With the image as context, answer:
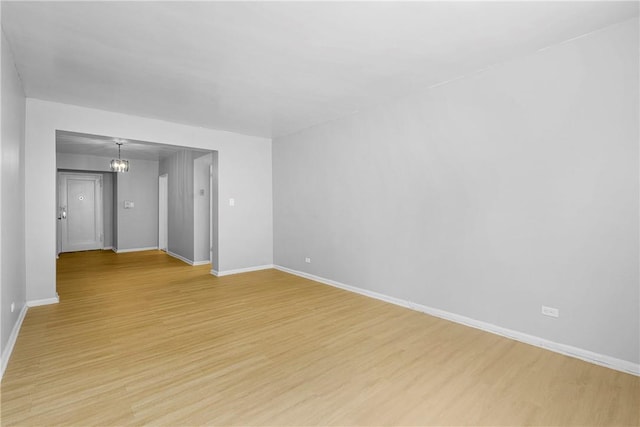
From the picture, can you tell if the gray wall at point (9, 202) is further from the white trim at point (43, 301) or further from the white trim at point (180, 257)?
the white trim at point (180, 257)

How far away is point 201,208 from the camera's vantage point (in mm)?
7172

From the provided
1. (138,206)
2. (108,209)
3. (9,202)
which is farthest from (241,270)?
(108,209)

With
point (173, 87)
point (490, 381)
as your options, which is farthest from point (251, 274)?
point (490, 381)

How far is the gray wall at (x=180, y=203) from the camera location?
7.28m

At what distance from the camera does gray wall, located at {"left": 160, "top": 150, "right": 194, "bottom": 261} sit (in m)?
7.28

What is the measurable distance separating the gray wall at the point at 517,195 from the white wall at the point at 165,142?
230 cm

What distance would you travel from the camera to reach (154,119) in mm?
5090

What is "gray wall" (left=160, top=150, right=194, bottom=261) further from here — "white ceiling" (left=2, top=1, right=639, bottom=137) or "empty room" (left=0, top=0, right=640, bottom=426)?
"white ceiling" (left=2, top=1, right=639, bottom=137)

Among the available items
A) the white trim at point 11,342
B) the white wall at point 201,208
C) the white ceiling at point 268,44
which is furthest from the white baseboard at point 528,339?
the white wall at point 201,208

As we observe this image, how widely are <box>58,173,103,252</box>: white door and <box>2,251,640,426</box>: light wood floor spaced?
6.15 metres

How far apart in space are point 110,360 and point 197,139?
3890mm

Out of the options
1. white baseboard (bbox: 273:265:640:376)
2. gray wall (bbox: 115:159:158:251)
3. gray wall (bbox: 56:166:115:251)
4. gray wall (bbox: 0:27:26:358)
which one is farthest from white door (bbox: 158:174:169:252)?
white baseboard (bbox: 273:265:640:376)

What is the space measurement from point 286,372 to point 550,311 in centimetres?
244

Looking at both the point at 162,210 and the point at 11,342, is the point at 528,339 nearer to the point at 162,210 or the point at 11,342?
the point at 11,342
